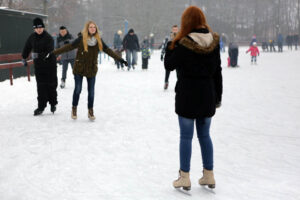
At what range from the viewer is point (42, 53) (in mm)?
8195

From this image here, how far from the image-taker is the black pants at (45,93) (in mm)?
8305

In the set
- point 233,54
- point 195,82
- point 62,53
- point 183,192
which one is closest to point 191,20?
point 195,82

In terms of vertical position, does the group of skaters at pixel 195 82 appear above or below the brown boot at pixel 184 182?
above

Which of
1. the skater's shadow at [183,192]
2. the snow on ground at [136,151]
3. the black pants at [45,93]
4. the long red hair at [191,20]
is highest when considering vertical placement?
the long red hair at [191,20]

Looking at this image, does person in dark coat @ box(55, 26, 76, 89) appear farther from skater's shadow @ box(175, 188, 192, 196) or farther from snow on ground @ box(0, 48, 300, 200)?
skater's shadow @ box(175, 188, 192, 196)

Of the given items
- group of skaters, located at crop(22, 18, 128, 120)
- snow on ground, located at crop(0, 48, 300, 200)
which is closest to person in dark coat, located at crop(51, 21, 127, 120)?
group of skaters, located at crop(22, 18, 128, 120)

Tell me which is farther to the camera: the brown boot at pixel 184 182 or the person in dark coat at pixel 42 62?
the person in dark coat at pixel 42 62

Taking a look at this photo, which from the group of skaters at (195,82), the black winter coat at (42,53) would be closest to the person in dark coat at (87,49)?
the black winter coat at (42,53)

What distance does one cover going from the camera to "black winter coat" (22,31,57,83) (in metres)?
8.10

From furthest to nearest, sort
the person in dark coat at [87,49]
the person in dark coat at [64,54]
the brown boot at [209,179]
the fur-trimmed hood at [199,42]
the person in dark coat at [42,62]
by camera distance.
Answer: the person in dark coat at [64,54] < the person in dark coat at [42,62] < the person in dark coat at [87,49] < the brown boot at [209,179] < the fur-trimmed hood at [199,42]

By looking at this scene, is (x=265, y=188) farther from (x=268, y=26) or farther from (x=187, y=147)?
(x=268, y=26)

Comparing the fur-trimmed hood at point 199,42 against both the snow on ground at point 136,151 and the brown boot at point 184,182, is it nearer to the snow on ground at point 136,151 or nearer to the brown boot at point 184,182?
the brown boot at point 184,182

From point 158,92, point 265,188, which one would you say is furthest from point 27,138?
point 158,92

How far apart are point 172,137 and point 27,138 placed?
2072 mm
